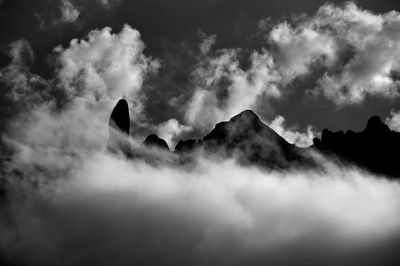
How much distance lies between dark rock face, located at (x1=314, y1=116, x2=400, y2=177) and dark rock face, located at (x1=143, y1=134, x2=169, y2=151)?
6499 centimetres

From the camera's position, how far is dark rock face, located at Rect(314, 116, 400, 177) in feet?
446

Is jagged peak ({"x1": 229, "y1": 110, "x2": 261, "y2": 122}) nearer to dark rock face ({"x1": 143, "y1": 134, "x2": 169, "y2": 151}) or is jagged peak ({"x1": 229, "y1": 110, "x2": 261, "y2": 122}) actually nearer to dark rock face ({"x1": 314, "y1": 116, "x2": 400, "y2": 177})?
dark rock face ({"x1": 143, "y1": 134, "x2": 169, "y2": 151})

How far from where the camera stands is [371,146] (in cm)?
13912

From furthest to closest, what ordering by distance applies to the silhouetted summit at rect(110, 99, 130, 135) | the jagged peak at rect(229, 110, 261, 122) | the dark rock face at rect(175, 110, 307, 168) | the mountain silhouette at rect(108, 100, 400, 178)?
1. the jagged peak at rect(229, 110, 261, 122)
2. the dark rock face at rect(175, 110, 307, 168)
3. the silhouetted summit at rect(110, 99, 130, 135)
4. the mountain silhouette at rect(108, 100, 400, 178)

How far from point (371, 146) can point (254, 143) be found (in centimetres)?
6016

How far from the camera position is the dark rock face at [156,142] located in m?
165

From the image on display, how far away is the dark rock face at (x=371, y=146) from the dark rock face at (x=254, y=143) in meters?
25.0

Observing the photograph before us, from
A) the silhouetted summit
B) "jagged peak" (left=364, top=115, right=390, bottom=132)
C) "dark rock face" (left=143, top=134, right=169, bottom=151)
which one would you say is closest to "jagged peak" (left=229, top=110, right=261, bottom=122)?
"dark rock face" (left=143, top=134, right=169, bottom=151)

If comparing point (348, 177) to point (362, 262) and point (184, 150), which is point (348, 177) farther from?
point (184, 150)

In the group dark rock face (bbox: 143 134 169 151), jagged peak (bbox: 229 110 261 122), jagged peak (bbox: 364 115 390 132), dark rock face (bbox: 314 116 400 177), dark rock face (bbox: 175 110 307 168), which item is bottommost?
dark rock face (bbox: 314 116 400 177)

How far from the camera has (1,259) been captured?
183 metres

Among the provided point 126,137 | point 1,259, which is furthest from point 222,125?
point 1,259

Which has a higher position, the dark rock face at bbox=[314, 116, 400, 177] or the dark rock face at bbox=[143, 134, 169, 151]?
the dark rock face at bbox=[143, 134, 169, 151]

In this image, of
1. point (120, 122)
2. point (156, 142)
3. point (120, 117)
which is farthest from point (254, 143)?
point (120, 122)
